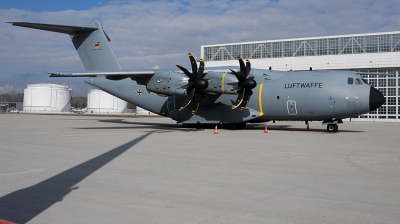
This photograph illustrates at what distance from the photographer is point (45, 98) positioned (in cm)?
8369


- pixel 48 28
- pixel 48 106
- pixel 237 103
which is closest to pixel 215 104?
pixel 237 103

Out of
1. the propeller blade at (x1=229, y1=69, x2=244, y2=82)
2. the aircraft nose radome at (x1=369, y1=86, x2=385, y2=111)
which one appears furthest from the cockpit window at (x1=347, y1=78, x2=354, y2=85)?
the propeller blade at (x1=229, y1=69, x2=244, y2=82)

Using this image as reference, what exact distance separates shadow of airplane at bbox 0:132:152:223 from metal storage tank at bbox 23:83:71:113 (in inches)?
3197

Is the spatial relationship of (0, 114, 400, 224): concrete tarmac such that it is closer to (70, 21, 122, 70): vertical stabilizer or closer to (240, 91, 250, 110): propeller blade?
(240, 91, 250, 110): propeller blade

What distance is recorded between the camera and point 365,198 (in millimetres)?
6109

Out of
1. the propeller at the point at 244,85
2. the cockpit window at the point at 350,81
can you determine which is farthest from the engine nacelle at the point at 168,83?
the cockpit window at the point at 350,81

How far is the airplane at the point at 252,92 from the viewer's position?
1956 centimetres

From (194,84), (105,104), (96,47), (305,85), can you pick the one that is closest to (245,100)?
(194,84)

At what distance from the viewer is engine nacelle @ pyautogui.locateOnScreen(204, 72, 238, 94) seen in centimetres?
2077

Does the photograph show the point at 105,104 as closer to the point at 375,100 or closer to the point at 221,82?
the point at 221,82

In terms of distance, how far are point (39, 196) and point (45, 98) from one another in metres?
84.3

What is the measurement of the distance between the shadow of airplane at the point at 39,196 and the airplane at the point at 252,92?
12.7 m

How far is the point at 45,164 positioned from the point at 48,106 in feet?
264

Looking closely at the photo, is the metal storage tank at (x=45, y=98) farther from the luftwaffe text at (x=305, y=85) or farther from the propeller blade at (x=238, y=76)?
the luftwaffe text at (x=305, y=85)
